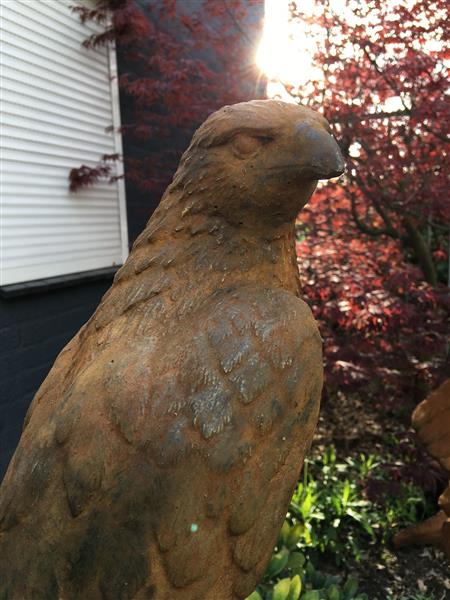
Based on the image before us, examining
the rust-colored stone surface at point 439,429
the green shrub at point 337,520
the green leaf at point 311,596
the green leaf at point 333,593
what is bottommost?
the green shrub at point 337,520

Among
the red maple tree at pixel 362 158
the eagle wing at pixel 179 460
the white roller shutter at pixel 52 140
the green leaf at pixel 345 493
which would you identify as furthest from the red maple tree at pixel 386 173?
the eagle wing at pixel 179 460

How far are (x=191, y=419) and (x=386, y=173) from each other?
299 cm

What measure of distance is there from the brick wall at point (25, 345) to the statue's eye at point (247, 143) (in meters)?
2.80

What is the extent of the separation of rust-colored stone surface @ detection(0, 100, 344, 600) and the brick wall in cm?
256

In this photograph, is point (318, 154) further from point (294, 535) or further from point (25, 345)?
point (25, 345)

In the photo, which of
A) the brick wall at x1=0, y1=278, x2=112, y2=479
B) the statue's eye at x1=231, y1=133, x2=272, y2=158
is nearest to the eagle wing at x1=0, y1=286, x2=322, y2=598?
the statue's eye at x1=231, y1=133, x2=272, y2=158

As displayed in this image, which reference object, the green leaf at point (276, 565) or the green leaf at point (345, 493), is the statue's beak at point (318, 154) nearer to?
the green leaf at point (276, 565)

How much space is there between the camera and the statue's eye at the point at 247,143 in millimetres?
1445

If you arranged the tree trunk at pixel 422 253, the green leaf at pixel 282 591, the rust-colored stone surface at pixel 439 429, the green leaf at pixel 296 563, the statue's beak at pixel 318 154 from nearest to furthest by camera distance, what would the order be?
the statue's beak at pixel 318 154, the green leaf at pixel 282 591, the rust-colored stone surface at pixel 439 429, the green leaf at pixel 296 563, the tree trunk at pixel 422 253

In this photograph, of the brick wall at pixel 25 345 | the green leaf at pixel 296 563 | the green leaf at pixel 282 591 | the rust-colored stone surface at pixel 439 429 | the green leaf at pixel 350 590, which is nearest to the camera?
the green leaf at pixel 282 591

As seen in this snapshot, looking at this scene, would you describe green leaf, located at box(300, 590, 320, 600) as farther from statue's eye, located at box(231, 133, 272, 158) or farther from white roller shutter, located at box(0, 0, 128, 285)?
white roller shutter, located at box(0, 0, 128, 285)

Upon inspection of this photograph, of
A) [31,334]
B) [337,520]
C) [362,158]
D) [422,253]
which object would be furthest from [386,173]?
[31,334]

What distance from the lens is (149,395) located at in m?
1.27

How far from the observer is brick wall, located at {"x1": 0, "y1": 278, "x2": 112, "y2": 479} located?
12.5 feet
